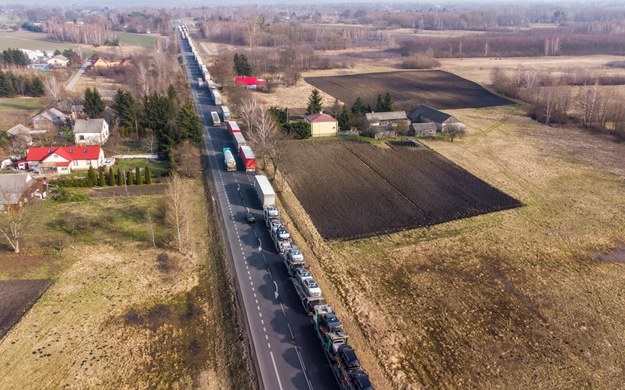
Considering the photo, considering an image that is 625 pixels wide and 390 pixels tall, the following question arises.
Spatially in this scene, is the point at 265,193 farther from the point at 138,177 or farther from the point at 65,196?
the point at 65,196

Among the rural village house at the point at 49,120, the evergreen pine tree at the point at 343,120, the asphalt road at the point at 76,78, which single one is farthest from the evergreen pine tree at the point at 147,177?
the asphalt road at the point at 76,78

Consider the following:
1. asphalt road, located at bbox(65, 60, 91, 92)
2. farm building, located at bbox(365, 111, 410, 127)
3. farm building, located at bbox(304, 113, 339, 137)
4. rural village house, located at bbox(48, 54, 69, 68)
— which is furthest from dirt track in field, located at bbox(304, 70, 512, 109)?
rural village house, located at bbox(48, 54, 69, 68)

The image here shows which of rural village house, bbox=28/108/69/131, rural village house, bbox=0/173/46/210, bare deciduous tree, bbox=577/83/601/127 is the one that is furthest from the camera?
bare deciduous tree, bbox=577/83/601/127

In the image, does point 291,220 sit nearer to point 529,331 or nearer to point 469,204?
point 469,204

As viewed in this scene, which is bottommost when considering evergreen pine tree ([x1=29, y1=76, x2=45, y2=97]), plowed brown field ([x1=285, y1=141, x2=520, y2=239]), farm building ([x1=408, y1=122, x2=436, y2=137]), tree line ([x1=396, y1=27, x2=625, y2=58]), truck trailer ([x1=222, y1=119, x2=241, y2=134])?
plowed brown field ([x1=285, y1=141, x2=520, y2=239])

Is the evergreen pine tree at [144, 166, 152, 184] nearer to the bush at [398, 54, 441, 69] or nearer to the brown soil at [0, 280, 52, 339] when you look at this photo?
the brown soil at [0, 280, 52, 339]

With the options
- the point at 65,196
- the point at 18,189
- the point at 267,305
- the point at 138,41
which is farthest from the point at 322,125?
the point at 138,41

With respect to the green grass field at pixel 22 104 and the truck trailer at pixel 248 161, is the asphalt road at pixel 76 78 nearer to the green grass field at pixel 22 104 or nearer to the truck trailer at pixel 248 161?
the green grass field at pixel 22 104

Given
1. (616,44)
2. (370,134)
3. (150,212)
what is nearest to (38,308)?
(150,212)
